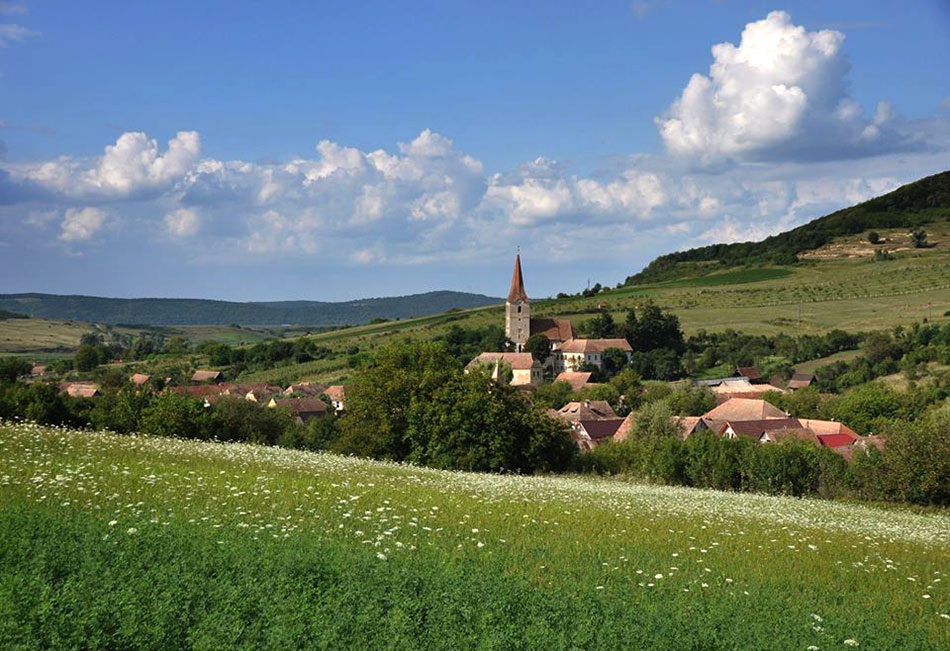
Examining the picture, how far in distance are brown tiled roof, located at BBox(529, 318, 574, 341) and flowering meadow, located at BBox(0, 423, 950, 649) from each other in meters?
155

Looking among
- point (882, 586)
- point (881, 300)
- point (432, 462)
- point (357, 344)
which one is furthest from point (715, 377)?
point (882, 586)

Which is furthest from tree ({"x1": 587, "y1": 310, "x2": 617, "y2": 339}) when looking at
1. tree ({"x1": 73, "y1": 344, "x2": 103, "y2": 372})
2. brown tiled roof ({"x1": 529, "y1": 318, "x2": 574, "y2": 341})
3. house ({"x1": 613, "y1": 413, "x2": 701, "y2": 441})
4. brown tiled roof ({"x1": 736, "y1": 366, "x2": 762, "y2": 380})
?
tree ({"x1": 73, "y1": 344, "x2": 103, "y2": 372})

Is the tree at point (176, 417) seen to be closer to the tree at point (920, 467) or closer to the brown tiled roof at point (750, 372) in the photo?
the tree at point (920, 467)

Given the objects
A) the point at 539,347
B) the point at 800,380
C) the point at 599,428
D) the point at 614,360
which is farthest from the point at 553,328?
the point at 599,428

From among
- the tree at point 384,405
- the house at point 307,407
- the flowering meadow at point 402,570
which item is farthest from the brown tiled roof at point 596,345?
the flowering meadow at point 402,570

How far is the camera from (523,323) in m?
176

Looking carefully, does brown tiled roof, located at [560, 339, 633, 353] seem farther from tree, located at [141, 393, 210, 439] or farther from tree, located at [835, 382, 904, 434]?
tree, located at [141, 393, 210, 439]

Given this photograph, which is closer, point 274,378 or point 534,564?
point 534,564

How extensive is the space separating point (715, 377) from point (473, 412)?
339ft

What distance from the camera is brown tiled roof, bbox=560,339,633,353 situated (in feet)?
520

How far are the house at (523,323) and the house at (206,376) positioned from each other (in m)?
56.0

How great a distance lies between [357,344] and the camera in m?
176

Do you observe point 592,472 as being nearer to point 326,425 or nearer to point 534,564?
point 326,425

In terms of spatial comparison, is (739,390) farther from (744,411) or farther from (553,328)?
(553,328)
